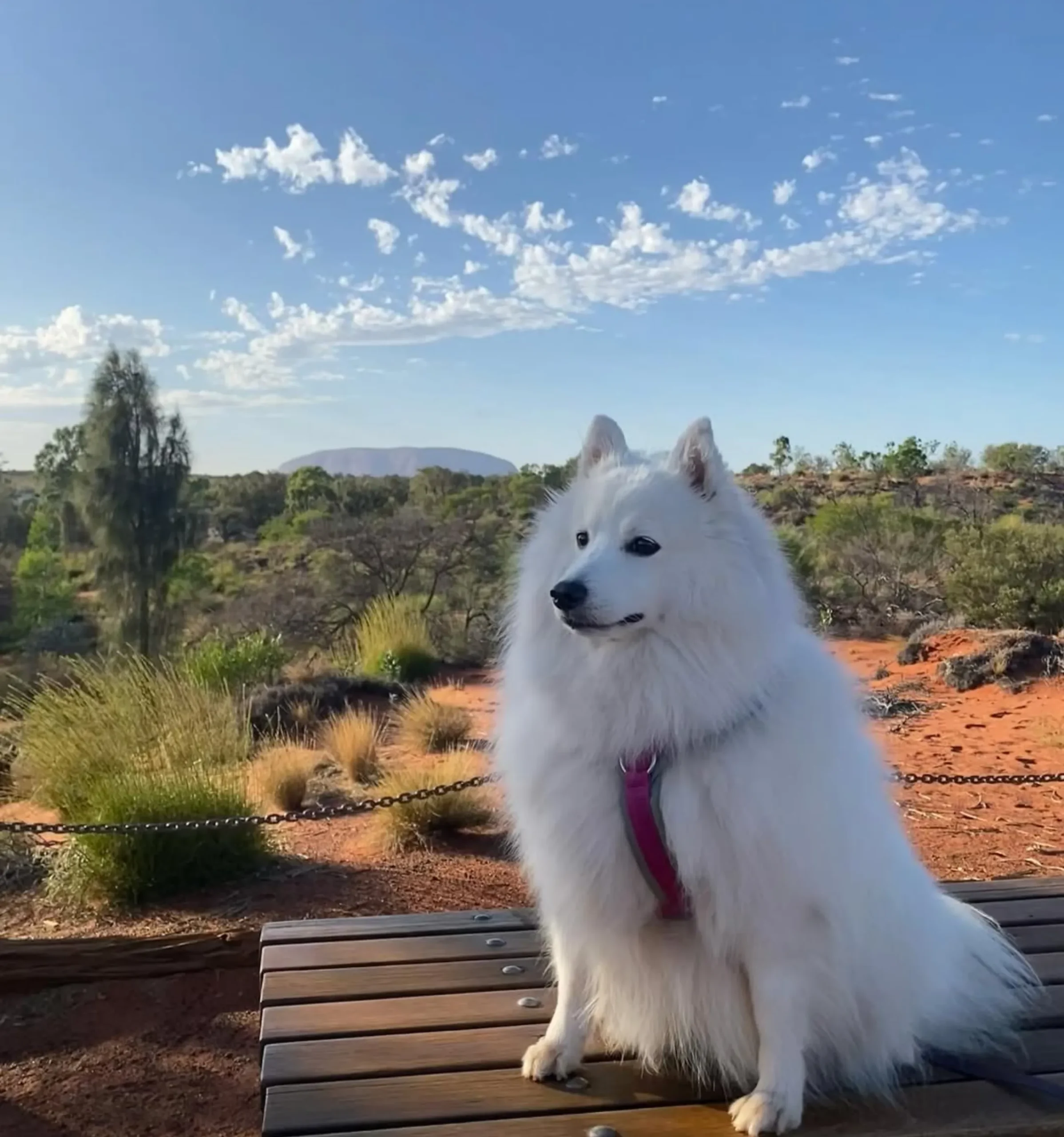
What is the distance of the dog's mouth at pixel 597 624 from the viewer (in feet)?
7.02

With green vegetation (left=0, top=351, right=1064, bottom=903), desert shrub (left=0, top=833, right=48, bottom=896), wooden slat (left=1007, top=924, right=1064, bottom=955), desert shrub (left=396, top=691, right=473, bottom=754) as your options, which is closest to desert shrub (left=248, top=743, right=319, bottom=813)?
green vegetation (left=0, top=351, right=1064, bottom=903)

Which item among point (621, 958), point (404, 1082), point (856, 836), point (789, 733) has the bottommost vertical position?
point (404, 1082)

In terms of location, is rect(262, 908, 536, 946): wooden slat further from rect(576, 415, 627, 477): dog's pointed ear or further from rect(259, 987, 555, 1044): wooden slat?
rect(576, 415, 627, 477): dog's pointed ear

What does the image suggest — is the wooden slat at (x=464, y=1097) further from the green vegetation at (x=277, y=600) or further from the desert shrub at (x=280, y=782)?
the desert shrub at (x=280, y=782)

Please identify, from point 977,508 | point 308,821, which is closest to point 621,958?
point 308,821

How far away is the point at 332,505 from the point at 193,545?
809 centimetres

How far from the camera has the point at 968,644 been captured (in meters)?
12.3

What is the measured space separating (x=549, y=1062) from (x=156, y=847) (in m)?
3.55

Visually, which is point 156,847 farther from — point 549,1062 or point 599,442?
point 599,442

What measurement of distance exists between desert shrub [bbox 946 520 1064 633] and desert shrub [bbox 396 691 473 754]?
8.21 metres

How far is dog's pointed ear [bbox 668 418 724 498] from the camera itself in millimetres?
2295

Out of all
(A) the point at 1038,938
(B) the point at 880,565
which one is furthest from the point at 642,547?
(B) the point at 880,565

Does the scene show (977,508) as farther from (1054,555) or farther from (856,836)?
(856,836)

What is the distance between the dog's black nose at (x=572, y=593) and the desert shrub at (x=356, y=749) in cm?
642
